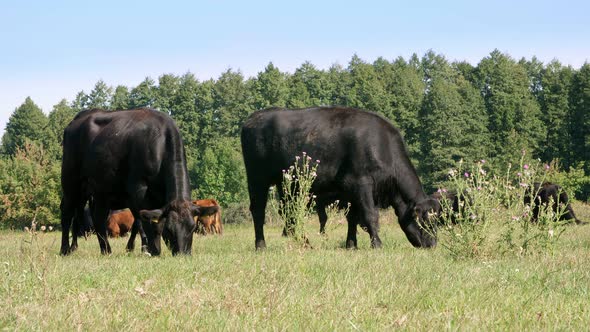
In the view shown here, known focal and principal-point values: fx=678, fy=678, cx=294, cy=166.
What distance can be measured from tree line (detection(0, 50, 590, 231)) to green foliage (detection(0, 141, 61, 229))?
0.38 feet

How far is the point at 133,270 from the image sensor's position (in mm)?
7227

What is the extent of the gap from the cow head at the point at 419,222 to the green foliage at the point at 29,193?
38695 mm

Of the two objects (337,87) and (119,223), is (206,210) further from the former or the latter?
(337,87)

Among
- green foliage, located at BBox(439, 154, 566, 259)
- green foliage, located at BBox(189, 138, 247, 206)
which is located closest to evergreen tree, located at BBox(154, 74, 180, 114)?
green foliage, located at BBox(189, 138, 247, 206)

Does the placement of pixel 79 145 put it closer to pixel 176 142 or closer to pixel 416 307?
pixel 176 142

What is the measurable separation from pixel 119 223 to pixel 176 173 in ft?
42.7

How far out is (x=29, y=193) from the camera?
50.8 metres

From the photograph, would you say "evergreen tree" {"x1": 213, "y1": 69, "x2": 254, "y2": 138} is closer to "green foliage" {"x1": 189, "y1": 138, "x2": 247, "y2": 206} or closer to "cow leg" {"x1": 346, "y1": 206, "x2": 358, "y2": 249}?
"green foliage" {"x1": 189, "y1": 138, "x2": 247, "y2": 206}

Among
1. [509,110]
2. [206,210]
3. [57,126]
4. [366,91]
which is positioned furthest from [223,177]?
[206,210]

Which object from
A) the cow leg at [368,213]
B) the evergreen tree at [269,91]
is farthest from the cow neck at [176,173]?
the evergreen tree at [269,91]

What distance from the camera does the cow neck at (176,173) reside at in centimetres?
1084

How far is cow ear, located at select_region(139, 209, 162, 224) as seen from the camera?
10234mm

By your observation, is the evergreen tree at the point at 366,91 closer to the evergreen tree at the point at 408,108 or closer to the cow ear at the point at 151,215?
the evergreen tree at the point at 408,108

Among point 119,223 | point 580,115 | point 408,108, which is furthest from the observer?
point 408,108
